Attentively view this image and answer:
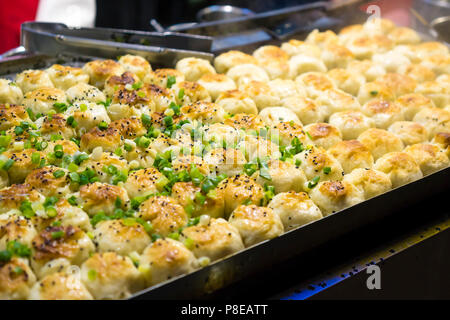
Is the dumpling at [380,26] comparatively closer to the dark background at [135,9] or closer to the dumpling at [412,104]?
the dumpling at [412,104]

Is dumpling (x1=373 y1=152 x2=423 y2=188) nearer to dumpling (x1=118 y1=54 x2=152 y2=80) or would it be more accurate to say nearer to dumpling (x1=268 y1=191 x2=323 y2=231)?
dumpling (x1=268 y1=191 x2=323 y2=231)

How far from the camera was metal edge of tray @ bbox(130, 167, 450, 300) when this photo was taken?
2402 millimetres

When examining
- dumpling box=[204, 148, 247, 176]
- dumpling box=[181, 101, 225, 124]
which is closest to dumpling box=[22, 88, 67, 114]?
dumpling box=[181, 101, 225, 124]

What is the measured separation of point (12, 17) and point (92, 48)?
2.58m

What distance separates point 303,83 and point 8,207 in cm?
296

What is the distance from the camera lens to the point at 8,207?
2.75 m

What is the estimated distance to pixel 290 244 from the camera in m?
2.75

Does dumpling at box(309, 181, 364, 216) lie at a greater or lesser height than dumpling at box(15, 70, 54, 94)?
lesser

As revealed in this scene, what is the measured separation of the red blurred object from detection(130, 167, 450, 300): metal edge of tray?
5.36 metres

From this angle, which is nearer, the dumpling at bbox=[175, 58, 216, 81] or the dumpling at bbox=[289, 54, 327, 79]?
the dumpling at bbox=[175, 58, 216, 81]
